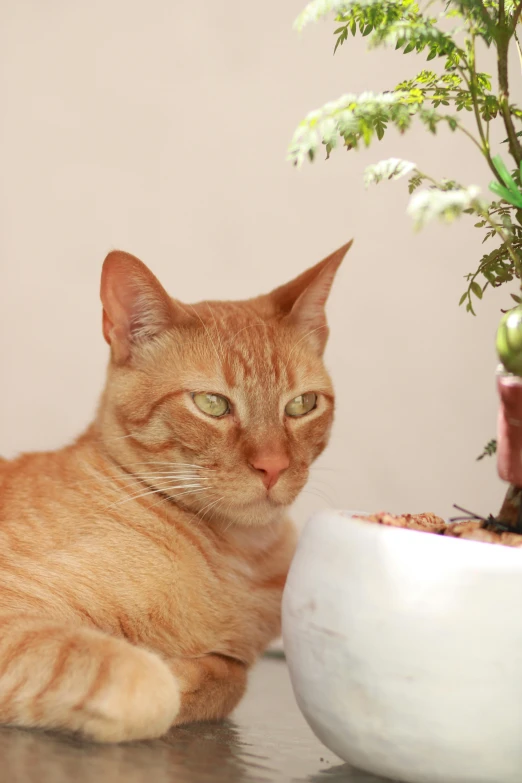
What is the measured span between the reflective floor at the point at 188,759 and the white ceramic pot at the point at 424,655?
5.4 inches

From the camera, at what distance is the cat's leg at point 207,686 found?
130cm

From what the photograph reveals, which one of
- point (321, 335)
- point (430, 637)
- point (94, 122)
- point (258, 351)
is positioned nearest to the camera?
point (430, 637)

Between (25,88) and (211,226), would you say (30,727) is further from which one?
(25,88)

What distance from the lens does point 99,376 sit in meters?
2.79

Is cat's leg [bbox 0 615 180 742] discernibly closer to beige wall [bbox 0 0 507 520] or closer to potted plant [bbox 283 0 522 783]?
potted plant [bbox 283 0 522 783]

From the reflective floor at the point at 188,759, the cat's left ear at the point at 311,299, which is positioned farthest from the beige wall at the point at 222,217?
the reflective floor at the point at 188,759

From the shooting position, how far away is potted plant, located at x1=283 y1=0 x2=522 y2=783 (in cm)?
91

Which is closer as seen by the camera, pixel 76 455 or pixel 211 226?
pixel 76 455

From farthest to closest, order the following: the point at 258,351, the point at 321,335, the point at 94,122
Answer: the point at 94,122 < the point at 321,335 < the point at 258,351

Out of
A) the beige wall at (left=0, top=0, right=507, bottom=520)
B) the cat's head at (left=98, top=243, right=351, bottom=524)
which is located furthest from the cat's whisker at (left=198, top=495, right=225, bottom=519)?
the beige wall at (left=0, top=0, right=507, bottom=520)

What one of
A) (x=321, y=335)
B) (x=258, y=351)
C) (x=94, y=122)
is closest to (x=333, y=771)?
(x=258, y=351)

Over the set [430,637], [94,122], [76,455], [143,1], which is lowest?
[430,637]

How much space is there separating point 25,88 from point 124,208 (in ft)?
1.49

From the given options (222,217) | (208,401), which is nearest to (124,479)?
(208,401)
